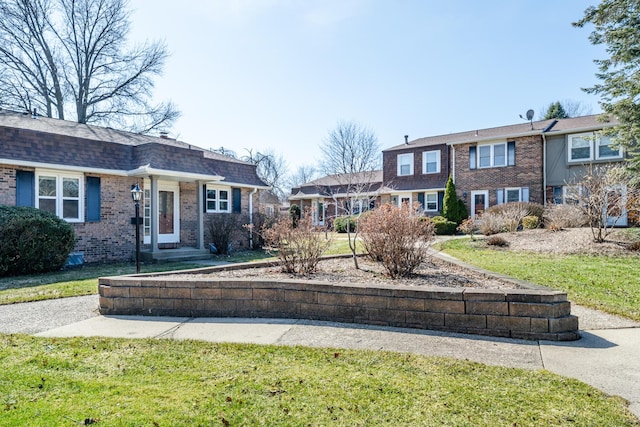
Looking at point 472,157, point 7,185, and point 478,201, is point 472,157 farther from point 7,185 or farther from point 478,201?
point 7,185

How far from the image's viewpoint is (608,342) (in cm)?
416

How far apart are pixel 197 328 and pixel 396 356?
2556mm

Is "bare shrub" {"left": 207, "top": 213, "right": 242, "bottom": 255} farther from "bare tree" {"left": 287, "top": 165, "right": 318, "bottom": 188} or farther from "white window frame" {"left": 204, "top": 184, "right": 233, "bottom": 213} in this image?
"bare tree" {"left": 287, "top": 165, "right": 318, "bottom": 188}

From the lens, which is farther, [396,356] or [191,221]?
[191,221]

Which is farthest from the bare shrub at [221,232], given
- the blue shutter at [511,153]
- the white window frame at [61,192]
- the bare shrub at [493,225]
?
the blue shutter at [511,153]

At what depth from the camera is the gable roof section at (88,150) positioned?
11.1 metres

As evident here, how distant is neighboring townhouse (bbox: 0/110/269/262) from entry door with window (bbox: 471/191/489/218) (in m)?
14.5

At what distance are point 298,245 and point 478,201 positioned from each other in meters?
18.8

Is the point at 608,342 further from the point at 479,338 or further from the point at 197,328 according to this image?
the point at 197,328

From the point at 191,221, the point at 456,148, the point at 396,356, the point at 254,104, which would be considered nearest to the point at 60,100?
the point at 254,104

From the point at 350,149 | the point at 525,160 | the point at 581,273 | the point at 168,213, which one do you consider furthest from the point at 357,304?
the point at 350,149

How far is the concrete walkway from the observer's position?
3438 mm

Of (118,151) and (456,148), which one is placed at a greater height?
(456,148)

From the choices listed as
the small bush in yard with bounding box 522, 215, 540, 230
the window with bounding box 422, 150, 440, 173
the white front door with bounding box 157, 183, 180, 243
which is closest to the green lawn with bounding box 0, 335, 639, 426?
the white front door with bounding box 157, 183, 180, 243
